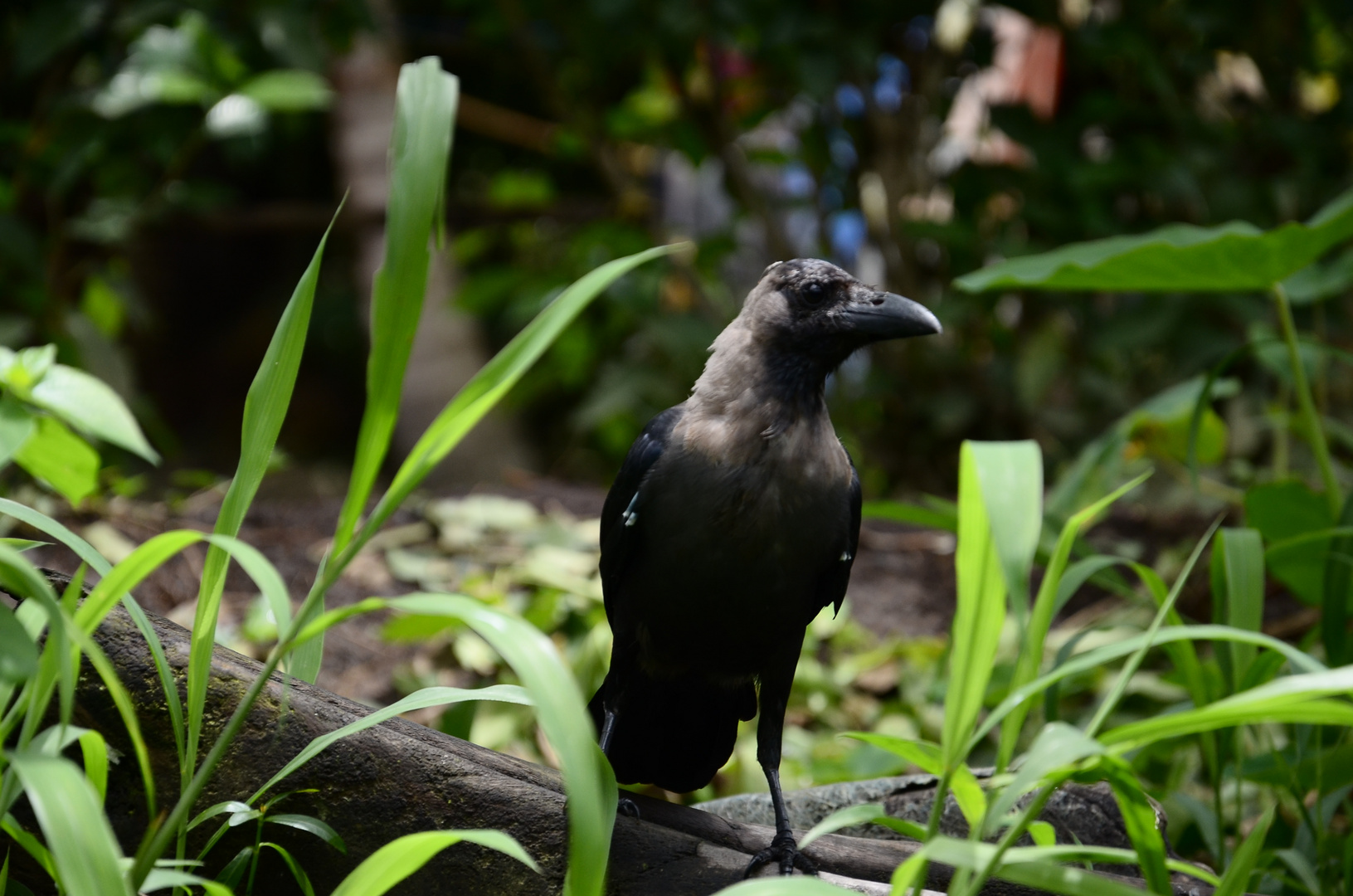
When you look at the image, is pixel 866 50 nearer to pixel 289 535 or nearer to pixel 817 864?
pixel 289 535

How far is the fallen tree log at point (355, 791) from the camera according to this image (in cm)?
171

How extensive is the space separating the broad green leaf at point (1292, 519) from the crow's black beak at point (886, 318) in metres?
1.07

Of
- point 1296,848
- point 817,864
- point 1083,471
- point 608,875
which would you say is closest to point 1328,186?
point 1083,471

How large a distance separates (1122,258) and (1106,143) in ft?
11.2

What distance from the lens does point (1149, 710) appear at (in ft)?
10.9

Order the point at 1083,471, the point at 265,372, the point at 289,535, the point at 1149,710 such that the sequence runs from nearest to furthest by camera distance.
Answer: the point at 265,372
the point at 1083,471
the point at 1149,710
the point at 289,535

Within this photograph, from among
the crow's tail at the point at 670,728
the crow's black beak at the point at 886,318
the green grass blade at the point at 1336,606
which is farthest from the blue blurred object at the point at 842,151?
the crow's tail at the point at 670,728

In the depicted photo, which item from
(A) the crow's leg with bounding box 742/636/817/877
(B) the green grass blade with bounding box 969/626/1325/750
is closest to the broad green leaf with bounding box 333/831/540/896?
(B) the green grass blade with bounding box 969/626/1325/750

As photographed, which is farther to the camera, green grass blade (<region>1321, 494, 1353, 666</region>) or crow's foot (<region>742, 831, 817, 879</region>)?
green grass blade (<region>1321, 494, 1353, 666</region>)

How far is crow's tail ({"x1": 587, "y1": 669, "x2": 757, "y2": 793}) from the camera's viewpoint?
→ 7.93 feet

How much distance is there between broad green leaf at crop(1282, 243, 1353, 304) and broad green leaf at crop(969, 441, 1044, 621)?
203 cm

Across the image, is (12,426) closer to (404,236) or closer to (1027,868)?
(404,236)

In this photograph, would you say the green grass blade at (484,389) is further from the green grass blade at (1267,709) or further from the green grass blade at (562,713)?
the green grass blade at (1267,709)

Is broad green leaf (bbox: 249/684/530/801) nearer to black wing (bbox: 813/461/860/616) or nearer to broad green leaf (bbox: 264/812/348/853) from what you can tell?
broad green leaf (bbox: 264/812/348/853)
